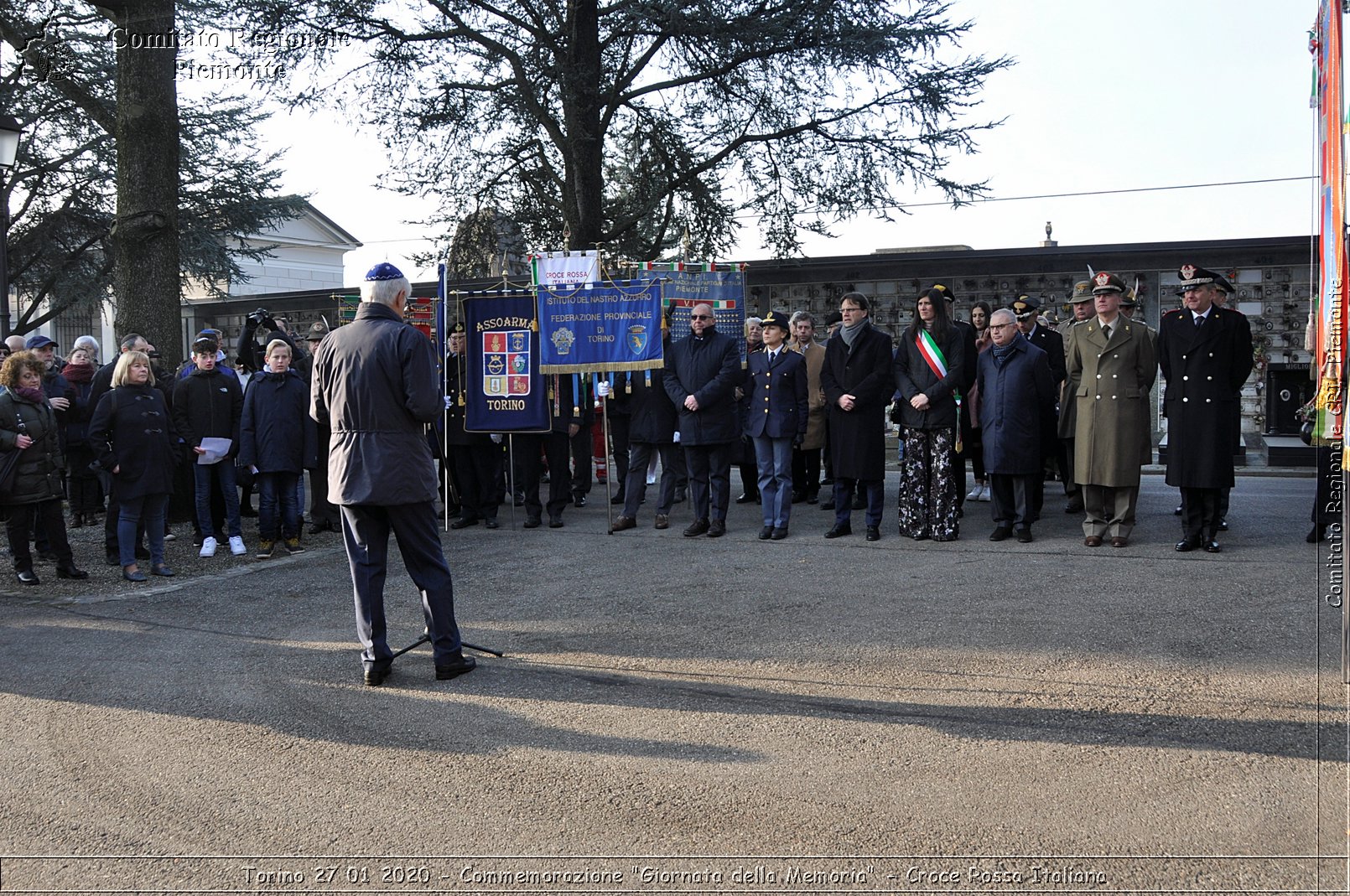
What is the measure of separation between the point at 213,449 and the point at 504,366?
277cm

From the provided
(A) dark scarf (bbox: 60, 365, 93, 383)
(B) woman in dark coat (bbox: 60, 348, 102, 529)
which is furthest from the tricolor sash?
(A) dark scarf (bbox: 60, 365, 93, 383)

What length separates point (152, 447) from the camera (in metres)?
9.18

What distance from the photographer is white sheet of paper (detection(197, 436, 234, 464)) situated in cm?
1018

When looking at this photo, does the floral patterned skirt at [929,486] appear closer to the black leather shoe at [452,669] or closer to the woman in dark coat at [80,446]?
the black leather shoe at [452,669]

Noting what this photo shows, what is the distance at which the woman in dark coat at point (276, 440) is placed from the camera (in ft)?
33.2

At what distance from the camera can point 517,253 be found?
19453 mm

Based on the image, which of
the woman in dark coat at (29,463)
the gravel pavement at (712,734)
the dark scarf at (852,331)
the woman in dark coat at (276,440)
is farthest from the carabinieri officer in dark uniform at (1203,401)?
the woman in dark coat at (29,463)

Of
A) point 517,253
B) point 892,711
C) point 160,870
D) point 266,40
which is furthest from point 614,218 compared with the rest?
point 160,870

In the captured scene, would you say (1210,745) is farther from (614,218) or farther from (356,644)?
(614,218)

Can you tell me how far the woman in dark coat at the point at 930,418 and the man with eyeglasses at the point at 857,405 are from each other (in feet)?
0.70

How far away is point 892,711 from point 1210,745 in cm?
133

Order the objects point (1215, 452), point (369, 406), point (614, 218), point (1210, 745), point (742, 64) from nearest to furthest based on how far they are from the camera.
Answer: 1. point (1210, 745)
2. point (369, 406)
3. point (1215, 452)
4. point (742, 64)
5. point (614, 218)

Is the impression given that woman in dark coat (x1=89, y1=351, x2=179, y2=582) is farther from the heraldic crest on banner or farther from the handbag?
the heraldic crest on banner

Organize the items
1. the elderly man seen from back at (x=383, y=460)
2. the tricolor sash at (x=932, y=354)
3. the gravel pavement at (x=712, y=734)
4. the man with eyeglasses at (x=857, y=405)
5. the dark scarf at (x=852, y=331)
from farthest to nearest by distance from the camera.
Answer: the dark scarf at (x=852, y=331) → the man with eyeglasses at (x=857, y=405) → the tricolor sash at (x=932, y=354) → the elderly man seen from back at (x=383, y=460) → the gravel pavement at (x=712, y=734)
